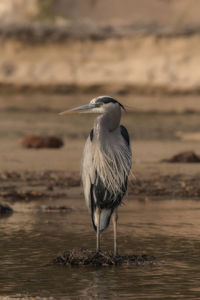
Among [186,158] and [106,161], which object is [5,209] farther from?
[186,158]

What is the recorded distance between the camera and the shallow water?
6.69 metres

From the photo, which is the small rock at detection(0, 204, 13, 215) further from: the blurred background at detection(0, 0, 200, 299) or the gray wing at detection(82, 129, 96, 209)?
the gray wing at detection(82, 129, 96, 209)

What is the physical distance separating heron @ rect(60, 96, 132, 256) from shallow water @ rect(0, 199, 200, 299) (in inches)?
23.3

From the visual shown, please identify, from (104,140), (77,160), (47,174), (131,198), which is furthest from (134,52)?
Result: (104,140)

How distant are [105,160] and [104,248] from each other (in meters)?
1.20

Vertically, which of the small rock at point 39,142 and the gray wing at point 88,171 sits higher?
the small rock at point 39,142

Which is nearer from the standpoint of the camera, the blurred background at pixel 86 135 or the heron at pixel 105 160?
the blurred background at pixel 86 135

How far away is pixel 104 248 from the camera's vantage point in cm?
861

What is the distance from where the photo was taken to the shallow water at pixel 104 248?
263 inches

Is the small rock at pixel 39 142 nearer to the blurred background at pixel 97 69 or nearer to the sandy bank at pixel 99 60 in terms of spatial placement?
the blurred background at pixel 97 69

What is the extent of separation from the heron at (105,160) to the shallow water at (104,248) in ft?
1.94

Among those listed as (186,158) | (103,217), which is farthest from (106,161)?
(186,158)

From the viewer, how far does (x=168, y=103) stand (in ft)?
77.5

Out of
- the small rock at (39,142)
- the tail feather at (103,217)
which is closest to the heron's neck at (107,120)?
the tail feather at (103,217)
